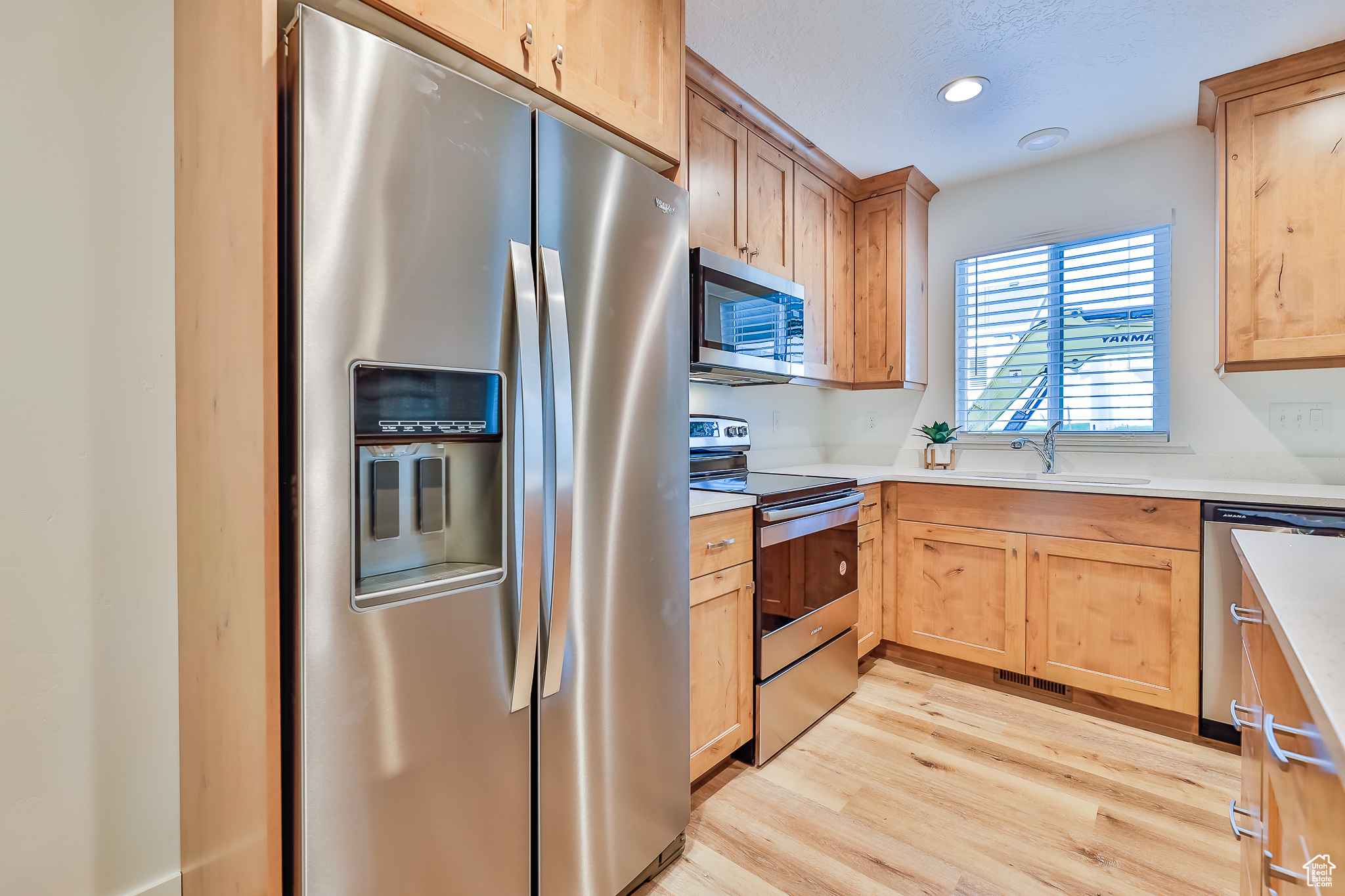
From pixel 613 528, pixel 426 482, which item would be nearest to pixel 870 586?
pixel 613 528

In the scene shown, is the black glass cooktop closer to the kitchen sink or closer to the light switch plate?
the kitchen sink

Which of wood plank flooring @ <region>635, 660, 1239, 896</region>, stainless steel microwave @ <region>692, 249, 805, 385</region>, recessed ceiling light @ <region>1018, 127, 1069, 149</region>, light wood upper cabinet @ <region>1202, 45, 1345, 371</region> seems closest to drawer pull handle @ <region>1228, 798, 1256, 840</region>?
wood plank flooring @ <region>635, 660, 1239, 896</region>

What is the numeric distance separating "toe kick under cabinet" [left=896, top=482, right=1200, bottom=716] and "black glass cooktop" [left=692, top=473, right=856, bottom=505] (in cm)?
65

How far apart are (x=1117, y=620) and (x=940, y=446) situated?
3.86ft

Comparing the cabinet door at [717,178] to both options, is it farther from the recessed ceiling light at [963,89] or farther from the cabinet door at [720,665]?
the cabinet door at [720,665]

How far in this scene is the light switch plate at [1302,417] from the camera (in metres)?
2.46

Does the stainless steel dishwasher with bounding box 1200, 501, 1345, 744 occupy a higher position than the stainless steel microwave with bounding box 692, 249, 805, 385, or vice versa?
the stainless steel microwave with bounding box 692, 249, 805, 385

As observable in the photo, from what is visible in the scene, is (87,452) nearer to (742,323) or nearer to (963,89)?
(742,323)

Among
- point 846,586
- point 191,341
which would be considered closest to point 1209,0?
point 846,586

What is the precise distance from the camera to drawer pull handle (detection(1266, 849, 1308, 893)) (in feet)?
2.11

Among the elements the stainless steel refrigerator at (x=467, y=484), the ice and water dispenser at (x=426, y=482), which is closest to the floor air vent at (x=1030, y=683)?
the stainless steel refrigerator at (x=467, y=484)

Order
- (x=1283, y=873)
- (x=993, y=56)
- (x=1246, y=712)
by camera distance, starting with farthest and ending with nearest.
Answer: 1. (x=993, y=56)
2. (x=1246, y=712)
3. (x=1283, y=873)

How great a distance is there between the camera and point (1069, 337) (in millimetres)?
3055

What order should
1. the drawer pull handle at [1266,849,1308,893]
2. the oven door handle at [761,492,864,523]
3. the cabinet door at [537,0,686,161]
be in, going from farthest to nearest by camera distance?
the oven door handle at [761,492,864,523] → the cabinet door at [537,0,686,161] → the drawer pull handle at [1266,849,1308,893]
